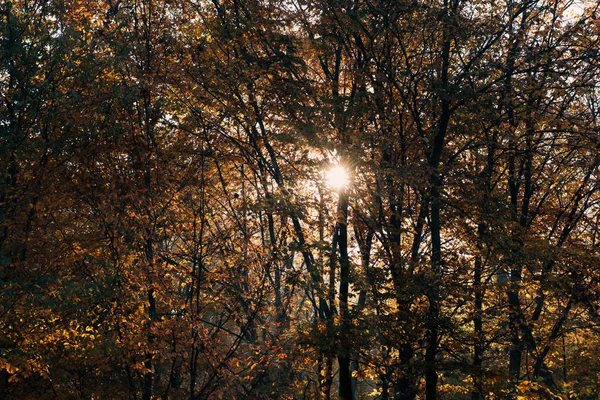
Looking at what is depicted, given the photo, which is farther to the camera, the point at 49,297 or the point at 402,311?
the point at 49,297

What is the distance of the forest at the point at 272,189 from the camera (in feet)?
31.3

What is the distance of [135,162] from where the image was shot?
9859 mm

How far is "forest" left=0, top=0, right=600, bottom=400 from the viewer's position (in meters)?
9.53

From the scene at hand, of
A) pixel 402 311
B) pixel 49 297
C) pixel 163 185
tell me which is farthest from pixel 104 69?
pixel 402 311

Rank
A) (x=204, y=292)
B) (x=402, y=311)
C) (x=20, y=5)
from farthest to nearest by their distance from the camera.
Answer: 1. (x=20, y=5)
2. (x=204, y=292)
3. (x=402, y=311)

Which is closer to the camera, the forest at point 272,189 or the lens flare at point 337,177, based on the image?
the forest at point 272,189

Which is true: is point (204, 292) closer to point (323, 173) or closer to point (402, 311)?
point (323, 173)

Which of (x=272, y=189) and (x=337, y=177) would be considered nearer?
(x=337, y=177)

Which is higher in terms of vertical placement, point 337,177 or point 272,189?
point 272,189

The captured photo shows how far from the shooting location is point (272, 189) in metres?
11.7

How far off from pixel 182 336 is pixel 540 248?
6.82 meters

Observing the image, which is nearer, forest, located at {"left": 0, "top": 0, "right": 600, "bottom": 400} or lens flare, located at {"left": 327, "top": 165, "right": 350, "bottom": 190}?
forest, located at {"left": 0, "top": 0, "right": 600, "bottom": 400}

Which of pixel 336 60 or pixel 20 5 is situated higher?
pixel 20 5

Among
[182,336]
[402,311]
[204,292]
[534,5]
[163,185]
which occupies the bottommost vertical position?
[182,336]
